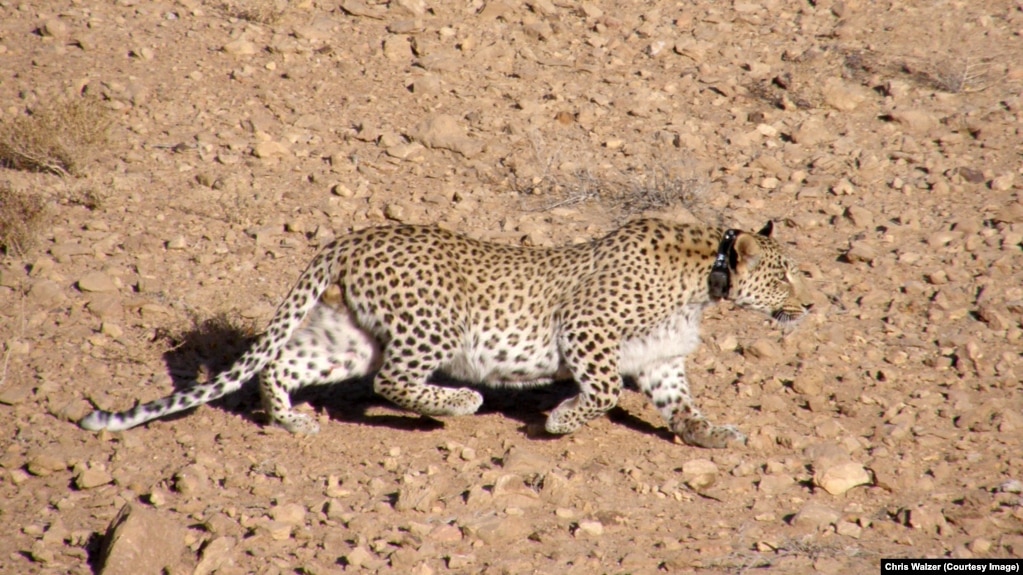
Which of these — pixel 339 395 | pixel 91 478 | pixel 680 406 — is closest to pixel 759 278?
pixel 680 406

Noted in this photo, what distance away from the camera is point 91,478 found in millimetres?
6582

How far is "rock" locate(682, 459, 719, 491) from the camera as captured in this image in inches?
267

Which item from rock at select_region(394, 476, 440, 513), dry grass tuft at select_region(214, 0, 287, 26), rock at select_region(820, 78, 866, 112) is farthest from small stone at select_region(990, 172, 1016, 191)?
dry grass tuft at select_region(214, 0, 287, 26)

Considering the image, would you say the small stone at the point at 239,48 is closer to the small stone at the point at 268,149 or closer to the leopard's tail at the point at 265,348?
the small stone at the point at 268,149

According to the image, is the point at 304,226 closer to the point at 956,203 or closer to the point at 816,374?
the point at 816,374

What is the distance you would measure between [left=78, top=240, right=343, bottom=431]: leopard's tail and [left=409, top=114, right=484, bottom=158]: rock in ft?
12.0

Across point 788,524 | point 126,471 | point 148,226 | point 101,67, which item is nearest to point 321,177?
point 148,226

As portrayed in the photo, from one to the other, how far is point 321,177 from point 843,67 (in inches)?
236

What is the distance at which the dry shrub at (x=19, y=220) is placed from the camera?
888cm

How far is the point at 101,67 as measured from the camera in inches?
458

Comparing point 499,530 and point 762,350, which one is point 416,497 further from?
point 762,350

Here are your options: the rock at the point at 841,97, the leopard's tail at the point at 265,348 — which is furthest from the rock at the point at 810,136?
the leopard's tail at the point at 265,348

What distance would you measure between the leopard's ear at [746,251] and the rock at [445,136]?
13.6 ft

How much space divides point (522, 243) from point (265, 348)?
9.76 ft
